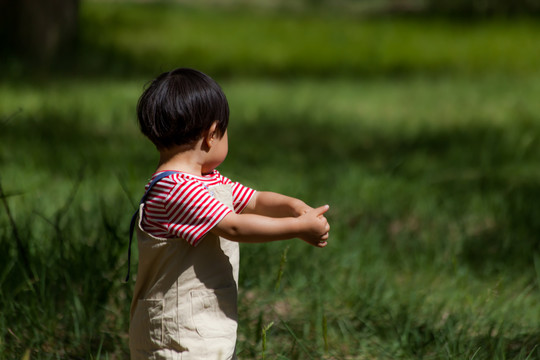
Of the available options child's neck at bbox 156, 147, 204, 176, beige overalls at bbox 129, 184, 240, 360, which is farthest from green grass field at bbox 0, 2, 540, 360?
child's neck at bbox 156, 147, 204, 176

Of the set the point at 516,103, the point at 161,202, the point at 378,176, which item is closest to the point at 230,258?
the point at 161,202

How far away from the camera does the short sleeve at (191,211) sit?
180cm

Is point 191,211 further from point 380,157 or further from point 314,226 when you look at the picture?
point 380,157

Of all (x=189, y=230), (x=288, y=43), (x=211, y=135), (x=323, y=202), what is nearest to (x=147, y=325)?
(x=189, y=230)

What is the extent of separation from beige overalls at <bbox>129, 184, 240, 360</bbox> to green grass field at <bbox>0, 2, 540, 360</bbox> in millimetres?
145

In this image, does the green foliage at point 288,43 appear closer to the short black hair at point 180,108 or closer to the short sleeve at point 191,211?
the short black hair at point 180,108

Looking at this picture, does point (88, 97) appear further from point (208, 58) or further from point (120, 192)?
point (208, 58)

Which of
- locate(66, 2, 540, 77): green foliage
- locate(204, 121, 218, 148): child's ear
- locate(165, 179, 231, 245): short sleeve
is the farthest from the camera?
locate(66, 2, 540, 77): green foliage

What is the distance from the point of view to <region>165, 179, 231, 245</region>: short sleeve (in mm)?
1805

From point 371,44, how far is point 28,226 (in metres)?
10.4

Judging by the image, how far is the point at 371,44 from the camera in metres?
12.5

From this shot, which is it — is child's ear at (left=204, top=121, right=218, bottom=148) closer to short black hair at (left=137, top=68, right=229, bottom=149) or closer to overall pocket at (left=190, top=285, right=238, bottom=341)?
short black hair at (left=137, top=68, right=229, bottom=149)

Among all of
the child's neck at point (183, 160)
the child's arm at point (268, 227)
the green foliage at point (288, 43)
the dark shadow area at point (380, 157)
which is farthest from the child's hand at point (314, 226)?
the green foliage at point (288, 43)

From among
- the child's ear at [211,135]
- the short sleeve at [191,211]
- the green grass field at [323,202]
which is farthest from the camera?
the green grass field at [323,202]
